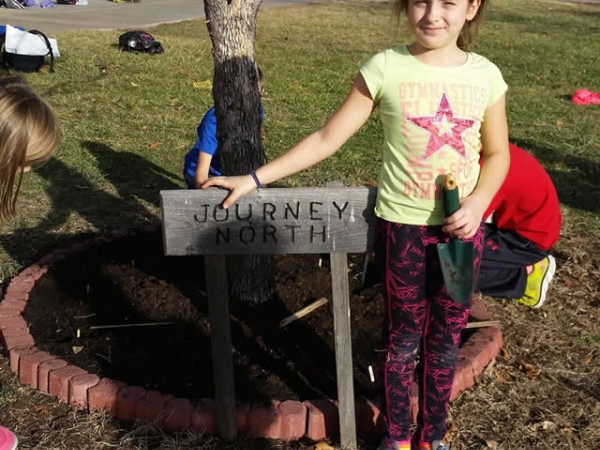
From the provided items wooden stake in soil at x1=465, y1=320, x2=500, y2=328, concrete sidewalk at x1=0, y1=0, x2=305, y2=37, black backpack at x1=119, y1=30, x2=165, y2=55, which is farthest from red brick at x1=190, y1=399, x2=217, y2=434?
concrete sidewalk at x1=0, y1=0, x2=305, y2=37

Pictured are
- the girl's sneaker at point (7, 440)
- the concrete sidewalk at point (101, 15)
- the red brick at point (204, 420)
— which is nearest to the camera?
the girl's sneaker at point (7, 440)

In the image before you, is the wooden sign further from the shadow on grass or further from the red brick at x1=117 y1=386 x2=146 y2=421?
the shadow on grass

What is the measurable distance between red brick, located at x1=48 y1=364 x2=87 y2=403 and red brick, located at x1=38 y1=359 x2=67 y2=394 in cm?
1

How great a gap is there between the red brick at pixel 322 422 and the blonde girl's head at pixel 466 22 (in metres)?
1.43

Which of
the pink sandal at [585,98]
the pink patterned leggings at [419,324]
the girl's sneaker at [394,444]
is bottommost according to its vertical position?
the pink sandal at [585,98]

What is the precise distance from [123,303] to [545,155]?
13.9 ft

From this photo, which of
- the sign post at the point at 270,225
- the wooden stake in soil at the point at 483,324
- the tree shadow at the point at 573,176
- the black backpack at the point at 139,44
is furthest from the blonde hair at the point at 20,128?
the black backpack at the point at 139,44

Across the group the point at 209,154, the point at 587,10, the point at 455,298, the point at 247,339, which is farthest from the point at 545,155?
the point at 587,10

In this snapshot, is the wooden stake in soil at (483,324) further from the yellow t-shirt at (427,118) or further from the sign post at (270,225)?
the yellow t-shirt at (427,118)

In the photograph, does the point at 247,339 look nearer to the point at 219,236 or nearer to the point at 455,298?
the point at 219,236

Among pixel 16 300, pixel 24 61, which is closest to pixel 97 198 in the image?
pixel 16 300

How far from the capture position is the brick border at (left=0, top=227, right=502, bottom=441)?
3.03 meters

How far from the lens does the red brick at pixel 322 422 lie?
3047 millimetres

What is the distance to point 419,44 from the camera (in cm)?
245
